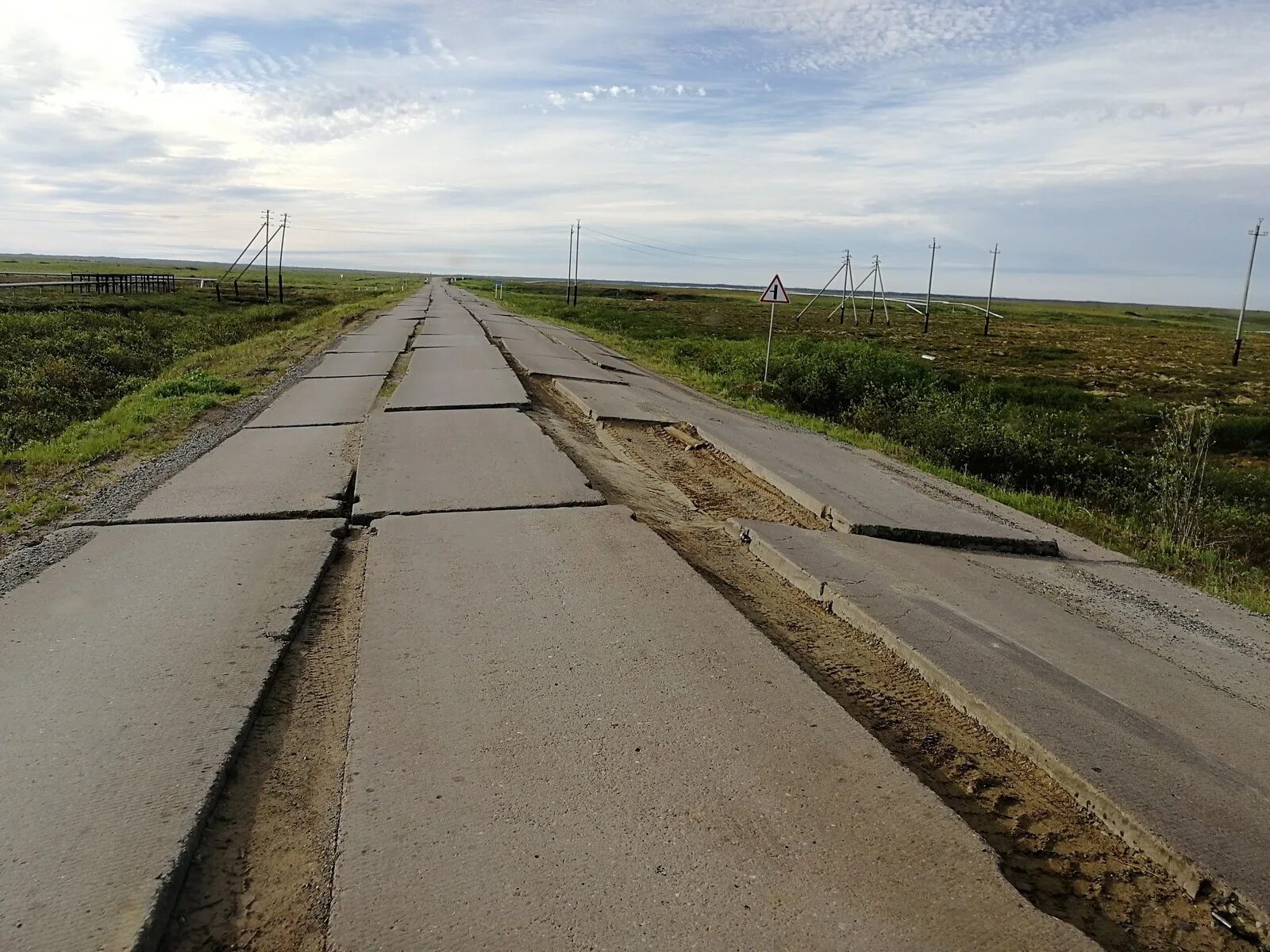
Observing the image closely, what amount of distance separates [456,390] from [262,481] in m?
5.52

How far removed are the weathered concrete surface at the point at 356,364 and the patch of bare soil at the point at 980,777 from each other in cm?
955

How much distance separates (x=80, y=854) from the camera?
8.61 ft

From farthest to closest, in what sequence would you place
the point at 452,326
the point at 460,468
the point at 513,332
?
1. the point at 452,326
2. the point at 513,332
3. the point at 460,468

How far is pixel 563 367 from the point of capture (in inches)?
676

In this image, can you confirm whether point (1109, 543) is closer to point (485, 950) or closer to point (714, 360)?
point (485, 950)

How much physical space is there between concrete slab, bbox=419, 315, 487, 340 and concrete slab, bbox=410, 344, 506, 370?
3071 millimetres

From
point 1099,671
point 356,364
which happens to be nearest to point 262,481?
point 1099,671

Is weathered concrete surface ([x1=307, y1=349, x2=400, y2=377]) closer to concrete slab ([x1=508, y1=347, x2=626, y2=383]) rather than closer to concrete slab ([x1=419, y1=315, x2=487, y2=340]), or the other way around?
concrete slab ([x1=508, y1=347, x2=626, y2=383])

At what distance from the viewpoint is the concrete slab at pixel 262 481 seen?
6.50 m

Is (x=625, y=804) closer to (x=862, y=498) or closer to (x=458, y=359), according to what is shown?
(x=862, y=498)

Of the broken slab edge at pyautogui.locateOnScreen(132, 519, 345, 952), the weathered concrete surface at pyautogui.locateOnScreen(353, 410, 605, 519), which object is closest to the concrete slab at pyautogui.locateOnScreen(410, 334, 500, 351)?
the weathered concrete surface at pyautogui.locateOnScreen(353, 410, 605, 519)

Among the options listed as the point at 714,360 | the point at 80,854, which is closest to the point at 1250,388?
the point at 714,360

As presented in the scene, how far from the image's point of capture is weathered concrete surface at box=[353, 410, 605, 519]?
6.81m

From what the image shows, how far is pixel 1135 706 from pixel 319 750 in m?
3.50
